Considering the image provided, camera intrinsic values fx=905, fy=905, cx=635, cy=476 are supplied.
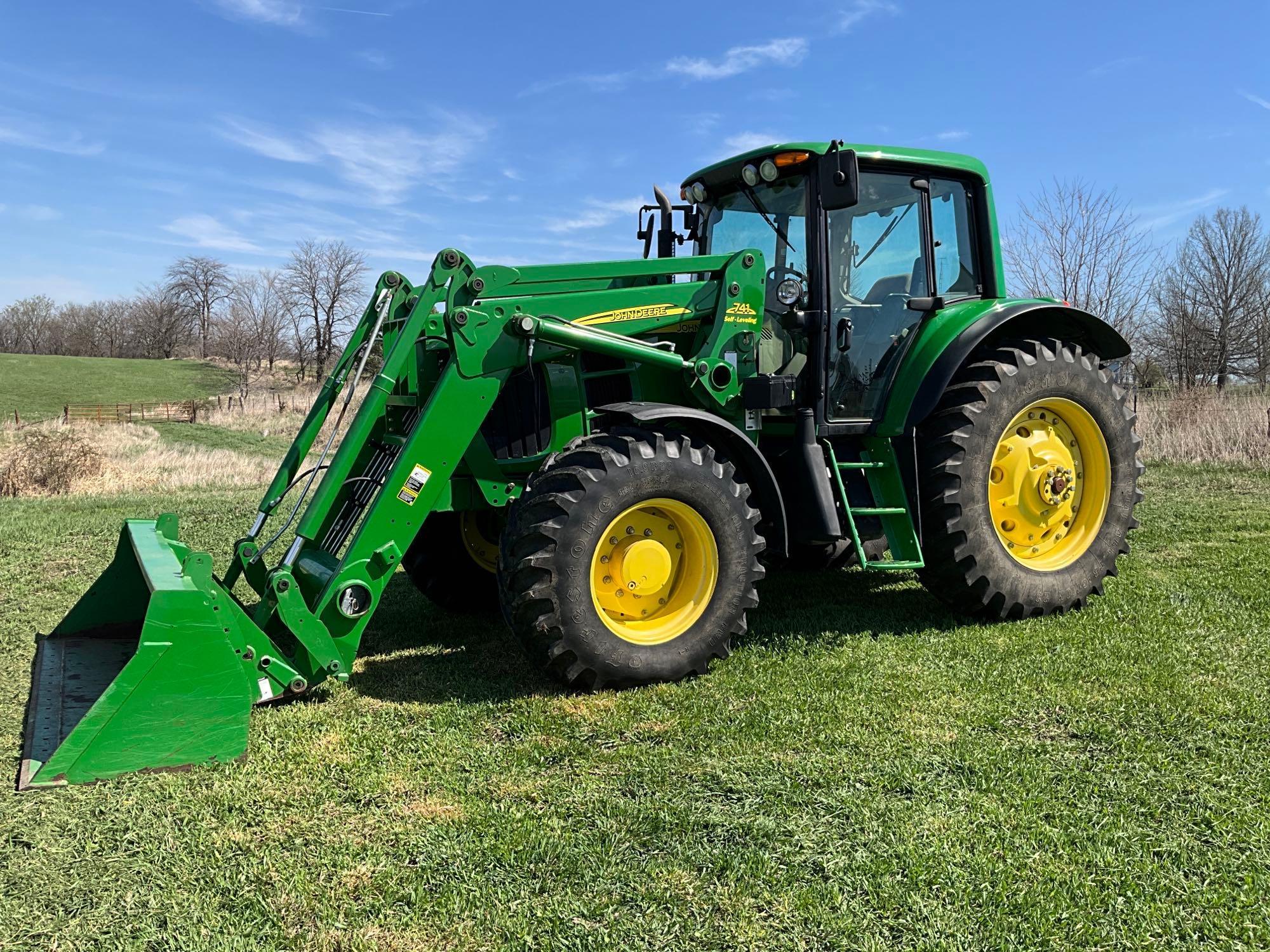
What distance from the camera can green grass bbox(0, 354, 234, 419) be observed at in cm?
4350

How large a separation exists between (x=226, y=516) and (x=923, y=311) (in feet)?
23.0

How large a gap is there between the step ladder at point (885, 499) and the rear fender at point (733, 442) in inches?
17.5

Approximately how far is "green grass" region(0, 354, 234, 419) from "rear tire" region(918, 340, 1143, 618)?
40.0m

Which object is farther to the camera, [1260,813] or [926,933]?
[1260,813]

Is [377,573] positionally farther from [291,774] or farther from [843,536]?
[843,536]

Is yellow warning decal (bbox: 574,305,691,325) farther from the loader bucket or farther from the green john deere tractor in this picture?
the loader bucket

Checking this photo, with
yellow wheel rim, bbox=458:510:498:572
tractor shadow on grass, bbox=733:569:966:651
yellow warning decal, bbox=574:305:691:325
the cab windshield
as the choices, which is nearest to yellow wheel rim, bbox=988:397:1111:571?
tractor shadow on grass, bbox=733:569:966:651

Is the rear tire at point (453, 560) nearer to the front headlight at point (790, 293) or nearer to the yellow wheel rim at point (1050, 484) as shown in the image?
the front headlight at point (790, 293)

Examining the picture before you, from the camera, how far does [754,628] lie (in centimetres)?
523

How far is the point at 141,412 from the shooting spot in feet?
122

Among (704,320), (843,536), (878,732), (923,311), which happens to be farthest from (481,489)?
(923,311)

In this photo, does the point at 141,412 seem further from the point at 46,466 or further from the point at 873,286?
the point at 873,286

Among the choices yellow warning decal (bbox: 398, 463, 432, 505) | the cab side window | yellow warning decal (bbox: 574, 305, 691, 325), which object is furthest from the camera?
the cab side window

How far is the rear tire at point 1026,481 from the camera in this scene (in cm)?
500
